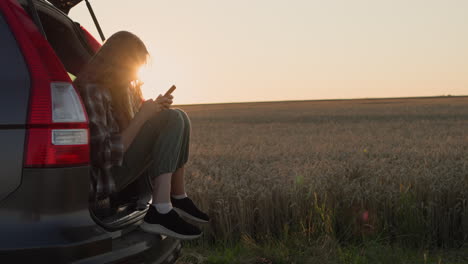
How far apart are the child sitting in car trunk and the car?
521 mm

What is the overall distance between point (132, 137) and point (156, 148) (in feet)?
0.50

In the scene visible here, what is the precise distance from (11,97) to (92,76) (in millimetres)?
910

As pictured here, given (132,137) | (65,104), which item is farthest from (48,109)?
(132,137)

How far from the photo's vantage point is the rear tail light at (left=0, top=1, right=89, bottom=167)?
1771 mm

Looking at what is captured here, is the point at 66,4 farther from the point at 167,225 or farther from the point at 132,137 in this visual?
the point at 167,225

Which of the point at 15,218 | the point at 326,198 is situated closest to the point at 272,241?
the point at 326,198

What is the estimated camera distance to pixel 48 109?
180 centimetres

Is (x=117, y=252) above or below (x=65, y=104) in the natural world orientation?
below

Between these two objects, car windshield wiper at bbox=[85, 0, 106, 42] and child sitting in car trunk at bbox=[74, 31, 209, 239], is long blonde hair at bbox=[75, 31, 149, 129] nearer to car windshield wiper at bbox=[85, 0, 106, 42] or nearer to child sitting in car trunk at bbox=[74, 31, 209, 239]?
child sitting in car trunk at bbox=[74, 31, 209, 239]

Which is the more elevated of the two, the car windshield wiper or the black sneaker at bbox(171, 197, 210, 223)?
the car windshield wiper

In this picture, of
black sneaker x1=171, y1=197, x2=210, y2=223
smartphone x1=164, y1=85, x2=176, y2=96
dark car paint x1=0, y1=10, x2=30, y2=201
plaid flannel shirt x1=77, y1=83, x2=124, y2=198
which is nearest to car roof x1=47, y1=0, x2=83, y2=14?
plaid flannel shirt x1=77, y1=83, x2=124, y2=198

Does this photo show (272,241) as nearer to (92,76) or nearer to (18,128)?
(92,76)

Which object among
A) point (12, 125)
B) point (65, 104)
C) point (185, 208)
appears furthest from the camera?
point (185, 208)

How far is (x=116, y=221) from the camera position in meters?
2.28
